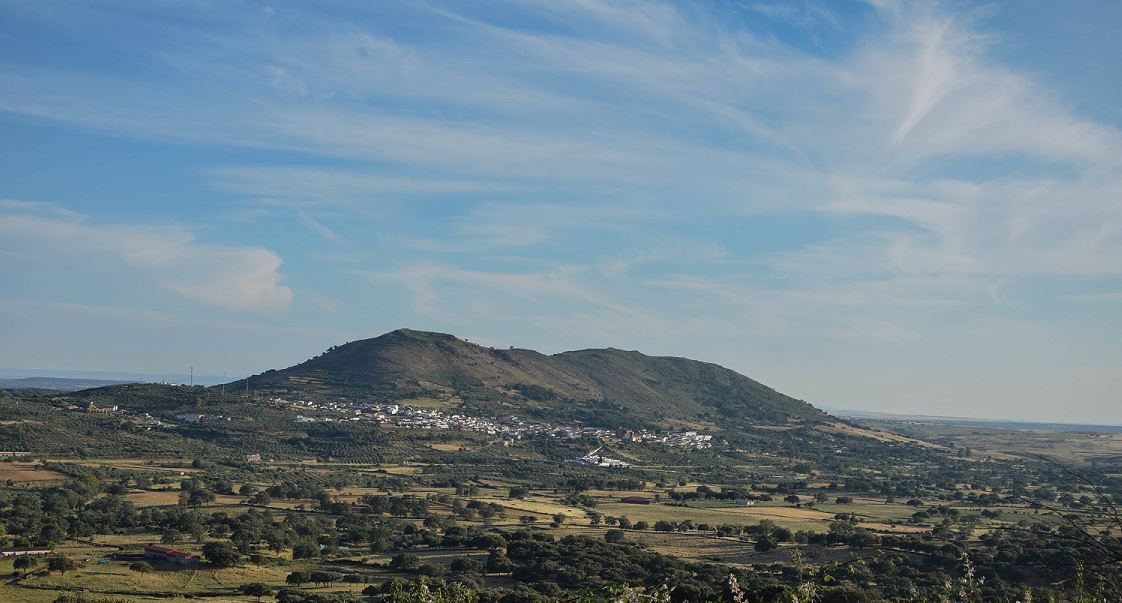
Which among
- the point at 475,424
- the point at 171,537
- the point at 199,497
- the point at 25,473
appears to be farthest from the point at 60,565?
the point at 475,424

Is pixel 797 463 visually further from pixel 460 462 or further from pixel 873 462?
pixel 460 462

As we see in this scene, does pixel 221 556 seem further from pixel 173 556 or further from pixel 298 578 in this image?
pixel 298 578

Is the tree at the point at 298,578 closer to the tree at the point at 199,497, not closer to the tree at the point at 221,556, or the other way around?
the tree at the point at 221,556

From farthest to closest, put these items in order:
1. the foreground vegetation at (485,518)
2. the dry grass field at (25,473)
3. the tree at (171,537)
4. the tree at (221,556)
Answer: the dry grass field at (25,473)
the tree at (171,537)
the tree at (221,556)
the foreground vegetation at (485,518)

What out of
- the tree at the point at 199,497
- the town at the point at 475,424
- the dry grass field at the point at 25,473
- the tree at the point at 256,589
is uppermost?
the town at the point at 475,424

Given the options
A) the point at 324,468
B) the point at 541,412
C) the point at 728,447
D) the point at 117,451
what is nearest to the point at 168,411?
the point at 117,451

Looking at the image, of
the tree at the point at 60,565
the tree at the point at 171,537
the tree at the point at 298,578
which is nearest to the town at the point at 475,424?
the tree at the point at 171,537

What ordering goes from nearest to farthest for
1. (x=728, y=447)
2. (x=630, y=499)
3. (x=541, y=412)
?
(x=630, y=499) → (x=728, y=447) → (x=541, y=412)
